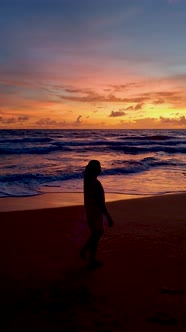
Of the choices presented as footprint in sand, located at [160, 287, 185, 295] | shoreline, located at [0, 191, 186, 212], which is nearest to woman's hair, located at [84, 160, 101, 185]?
footprint in sand, located at [160, 287, 185, 295]

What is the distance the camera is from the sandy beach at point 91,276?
12.8 feet

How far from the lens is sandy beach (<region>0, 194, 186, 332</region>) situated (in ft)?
12.8

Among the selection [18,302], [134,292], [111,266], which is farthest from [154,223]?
[18,302]

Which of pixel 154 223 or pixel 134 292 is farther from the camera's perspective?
pixel 154 223

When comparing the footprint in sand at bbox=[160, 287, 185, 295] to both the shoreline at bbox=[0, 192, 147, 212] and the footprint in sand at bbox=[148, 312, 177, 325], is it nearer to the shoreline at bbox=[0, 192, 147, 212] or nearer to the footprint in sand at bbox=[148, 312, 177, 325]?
the footprint in sand at bbox=[148, 312, 177, 325]

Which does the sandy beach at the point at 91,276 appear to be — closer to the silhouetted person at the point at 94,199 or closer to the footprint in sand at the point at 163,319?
the footprint in sand at the point at 163,319

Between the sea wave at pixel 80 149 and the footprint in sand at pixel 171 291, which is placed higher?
the sea wave at pixel 80 149

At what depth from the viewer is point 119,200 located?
10.3 meters

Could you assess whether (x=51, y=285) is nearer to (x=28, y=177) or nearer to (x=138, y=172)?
(x=28, y=177)

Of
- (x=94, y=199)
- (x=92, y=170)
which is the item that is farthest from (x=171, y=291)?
(x=92, y=170)

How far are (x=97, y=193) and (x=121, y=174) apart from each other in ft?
39.2

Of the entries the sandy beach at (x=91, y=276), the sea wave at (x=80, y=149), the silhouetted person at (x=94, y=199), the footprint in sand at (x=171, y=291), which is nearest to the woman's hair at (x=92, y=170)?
the silhouetted person at (x=94, y=199)

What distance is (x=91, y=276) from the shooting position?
16.5ft

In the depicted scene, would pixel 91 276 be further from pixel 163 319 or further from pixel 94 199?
pixel 163 319
